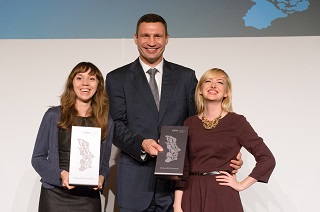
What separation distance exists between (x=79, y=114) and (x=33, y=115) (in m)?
1.06

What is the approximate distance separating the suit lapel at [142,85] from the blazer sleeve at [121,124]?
0.10m

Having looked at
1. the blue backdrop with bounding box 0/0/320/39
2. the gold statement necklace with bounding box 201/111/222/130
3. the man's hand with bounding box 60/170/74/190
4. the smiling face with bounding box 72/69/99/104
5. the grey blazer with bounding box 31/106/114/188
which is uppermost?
the blue backdrop with bounding box 0/0/320/39

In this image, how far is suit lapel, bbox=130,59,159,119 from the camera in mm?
2885

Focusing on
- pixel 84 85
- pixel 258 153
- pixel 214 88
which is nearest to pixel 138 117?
pixel 84 85

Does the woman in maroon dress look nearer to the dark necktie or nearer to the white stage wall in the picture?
the dark necktie

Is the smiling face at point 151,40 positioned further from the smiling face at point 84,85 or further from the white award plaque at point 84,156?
the white award plaque at point 84,156

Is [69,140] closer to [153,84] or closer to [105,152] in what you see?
[105,152]

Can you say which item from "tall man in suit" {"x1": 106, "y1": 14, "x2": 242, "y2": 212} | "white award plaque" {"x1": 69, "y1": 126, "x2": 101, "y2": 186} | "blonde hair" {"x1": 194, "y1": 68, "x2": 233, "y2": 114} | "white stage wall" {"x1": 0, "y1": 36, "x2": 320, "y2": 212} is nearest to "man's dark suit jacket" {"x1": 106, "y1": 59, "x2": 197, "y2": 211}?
"tall man in suit" {"x1": 106, "y1": 14, "x2": 242, "y2": 212}

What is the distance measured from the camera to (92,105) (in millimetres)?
2863

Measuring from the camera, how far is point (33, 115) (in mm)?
3771

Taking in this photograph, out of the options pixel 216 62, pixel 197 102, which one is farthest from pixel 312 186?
pixel 197 102

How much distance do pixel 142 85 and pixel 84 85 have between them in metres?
0.33

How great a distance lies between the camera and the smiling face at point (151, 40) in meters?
2.95

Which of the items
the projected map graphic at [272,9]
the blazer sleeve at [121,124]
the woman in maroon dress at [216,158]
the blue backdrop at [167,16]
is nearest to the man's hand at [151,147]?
the blazer sleeve at [121,124]
